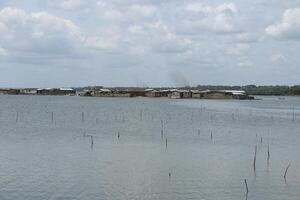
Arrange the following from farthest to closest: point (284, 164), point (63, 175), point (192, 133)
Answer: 1. point (192, 133)
2. point (284, 164)
3. point (63, 175)

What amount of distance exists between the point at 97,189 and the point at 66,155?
40.2 feet

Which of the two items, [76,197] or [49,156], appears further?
[49,156]

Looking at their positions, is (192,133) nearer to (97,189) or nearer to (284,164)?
(284,164)

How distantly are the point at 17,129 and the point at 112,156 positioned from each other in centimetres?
2583

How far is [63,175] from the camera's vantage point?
32.2m

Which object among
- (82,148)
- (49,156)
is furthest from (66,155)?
(82,148)

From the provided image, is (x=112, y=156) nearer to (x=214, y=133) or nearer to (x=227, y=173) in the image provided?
(x=227, y=173)

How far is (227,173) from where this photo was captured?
34.1 m

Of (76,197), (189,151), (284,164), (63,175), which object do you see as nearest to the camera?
(76,197)

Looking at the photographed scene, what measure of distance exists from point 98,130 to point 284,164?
3026 cm

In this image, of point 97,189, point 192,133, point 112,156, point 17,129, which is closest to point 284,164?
point 112,156

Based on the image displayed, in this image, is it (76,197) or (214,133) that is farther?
(214,133)

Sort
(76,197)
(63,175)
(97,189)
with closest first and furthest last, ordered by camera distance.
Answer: (76,197) → (97,189) → (63,175)

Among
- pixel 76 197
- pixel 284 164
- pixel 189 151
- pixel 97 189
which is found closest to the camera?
pixel 76 197
